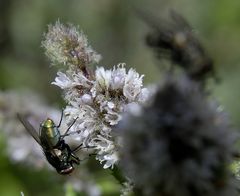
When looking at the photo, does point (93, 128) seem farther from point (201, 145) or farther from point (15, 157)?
point (15, 157)

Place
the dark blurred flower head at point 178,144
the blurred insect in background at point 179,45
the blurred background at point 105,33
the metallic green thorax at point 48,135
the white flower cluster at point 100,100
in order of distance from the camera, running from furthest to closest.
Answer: the blurred background at point 105,33 < the metallic green thorax at point 48,135 < the white flower cluster at point 100,100 < the blurred insect in background at point 179,45 < the dark blurred flower head at point 178,144

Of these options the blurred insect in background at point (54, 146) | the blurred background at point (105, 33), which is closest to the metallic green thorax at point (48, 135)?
the blurred insect in background at point (54, 146)

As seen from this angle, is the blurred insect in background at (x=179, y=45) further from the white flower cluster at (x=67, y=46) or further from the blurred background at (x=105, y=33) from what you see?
the blurred background at (x=105, y=33)

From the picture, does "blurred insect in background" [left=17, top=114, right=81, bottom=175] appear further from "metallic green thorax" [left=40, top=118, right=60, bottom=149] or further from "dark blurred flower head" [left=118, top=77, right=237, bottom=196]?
"dark blurred flower head" [left=118, top=77, right=237, bottom=196]

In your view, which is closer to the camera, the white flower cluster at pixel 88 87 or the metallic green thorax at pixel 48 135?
Answer: the white flower cluster at pixel 88 87

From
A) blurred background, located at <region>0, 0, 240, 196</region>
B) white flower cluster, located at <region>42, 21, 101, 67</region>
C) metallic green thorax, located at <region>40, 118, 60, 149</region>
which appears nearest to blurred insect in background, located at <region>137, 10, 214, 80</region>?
white flower cluster, located at <region>42, 21, 101, 67</region>

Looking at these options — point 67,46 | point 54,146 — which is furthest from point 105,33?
point 67,46

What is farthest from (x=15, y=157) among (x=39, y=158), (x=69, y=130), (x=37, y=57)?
(x=37, y=57)
